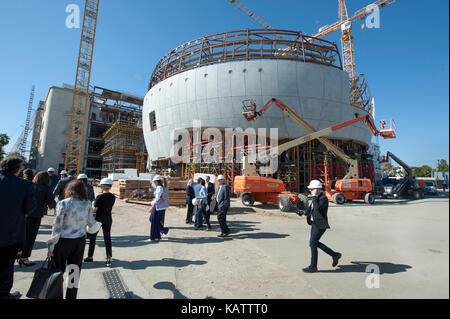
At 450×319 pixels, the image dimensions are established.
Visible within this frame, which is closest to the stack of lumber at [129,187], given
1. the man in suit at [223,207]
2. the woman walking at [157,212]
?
the woman walking at [157,212]

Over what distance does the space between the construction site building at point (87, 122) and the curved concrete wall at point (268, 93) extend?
2308 centimetres

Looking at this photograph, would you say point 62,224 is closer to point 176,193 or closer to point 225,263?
point 225,263

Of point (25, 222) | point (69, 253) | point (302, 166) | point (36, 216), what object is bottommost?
point (69, 253)

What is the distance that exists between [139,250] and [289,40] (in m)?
24.3

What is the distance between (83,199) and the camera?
3000mm

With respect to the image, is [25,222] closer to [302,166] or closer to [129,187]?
[129,187]

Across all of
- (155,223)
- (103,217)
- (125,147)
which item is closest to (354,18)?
(125,147)

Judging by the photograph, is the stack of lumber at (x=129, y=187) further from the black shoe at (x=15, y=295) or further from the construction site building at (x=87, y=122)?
the construction site building at (x=87, y=122)

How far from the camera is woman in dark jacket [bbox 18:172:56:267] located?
13.2 feet

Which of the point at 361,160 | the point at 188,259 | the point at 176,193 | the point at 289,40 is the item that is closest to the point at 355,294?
the point at 188,259

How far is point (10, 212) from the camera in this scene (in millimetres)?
2762

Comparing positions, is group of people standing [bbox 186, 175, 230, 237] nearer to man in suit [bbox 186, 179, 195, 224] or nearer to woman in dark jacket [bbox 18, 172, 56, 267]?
man in suit [bbox 186, 179, 195, 224]

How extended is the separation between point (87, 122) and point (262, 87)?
3751 cm

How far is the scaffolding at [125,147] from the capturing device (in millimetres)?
35219
